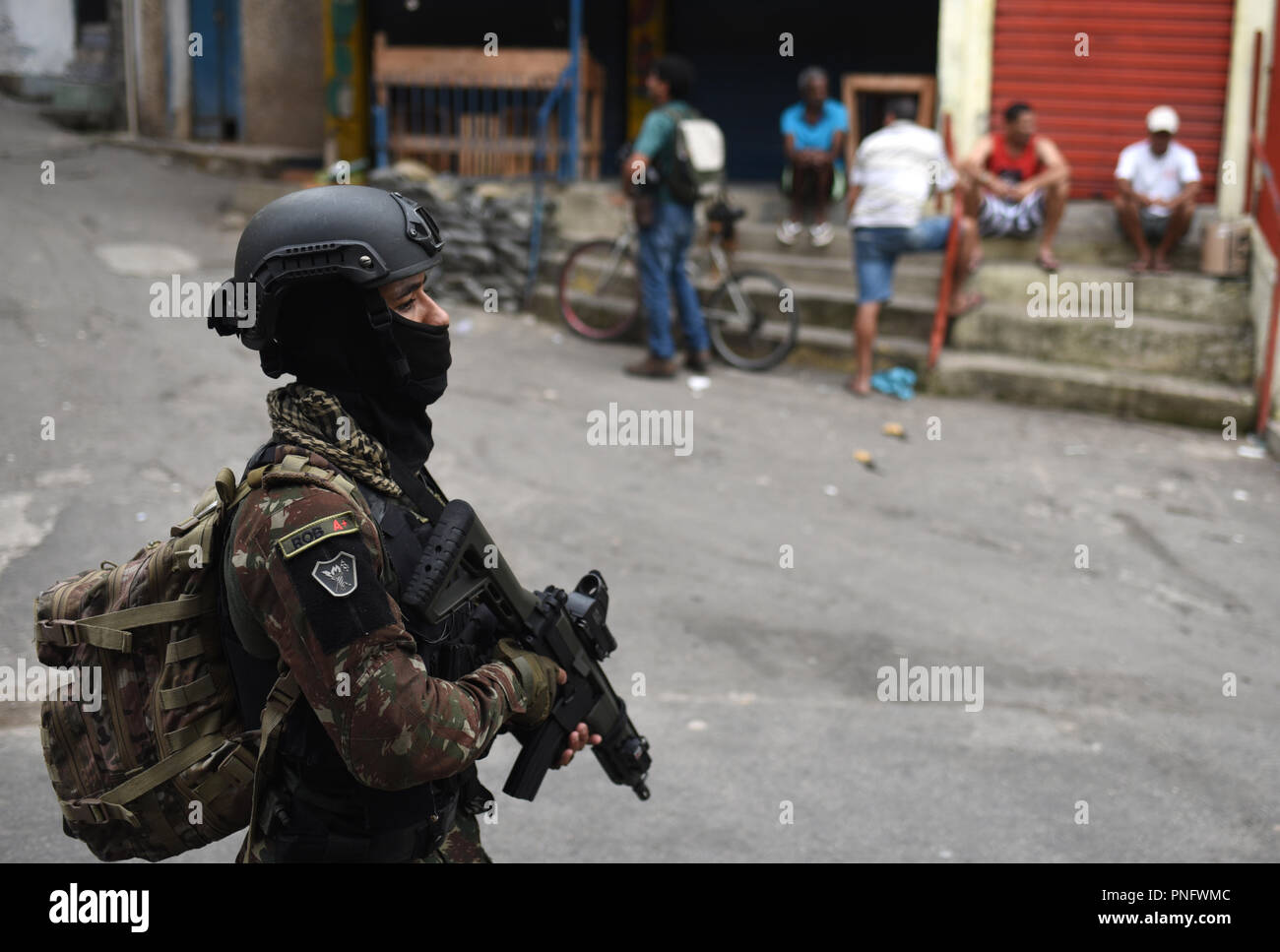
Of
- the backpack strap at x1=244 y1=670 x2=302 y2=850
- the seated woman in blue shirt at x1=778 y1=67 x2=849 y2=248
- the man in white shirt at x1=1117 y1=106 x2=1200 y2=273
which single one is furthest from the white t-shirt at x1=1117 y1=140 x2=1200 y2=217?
Result: the backpack strap at x1=244 y1=670 x2=302 y2=850

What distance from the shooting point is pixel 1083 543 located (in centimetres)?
684

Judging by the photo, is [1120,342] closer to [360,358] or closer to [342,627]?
[360,358]

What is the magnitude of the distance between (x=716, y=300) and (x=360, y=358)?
26.1 feet

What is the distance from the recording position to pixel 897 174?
29.7ft

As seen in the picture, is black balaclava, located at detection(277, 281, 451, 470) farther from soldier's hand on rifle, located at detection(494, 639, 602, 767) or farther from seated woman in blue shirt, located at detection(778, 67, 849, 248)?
seated woman in blue shirt, located at detection(778, 67, 849, 248)

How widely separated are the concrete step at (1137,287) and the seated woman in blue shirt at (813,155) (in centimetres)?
161

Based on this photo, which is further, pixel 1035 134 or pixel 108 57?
pixel 108 57

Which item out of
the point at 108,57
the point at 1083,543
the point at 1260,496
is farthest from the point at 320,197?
the point at 108,57

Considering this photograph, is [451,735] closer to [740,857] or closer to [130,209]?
[740,857]

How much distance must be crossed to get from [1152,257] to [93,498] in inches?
298

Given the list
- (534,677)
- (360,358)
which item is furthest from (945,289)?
(360,358)

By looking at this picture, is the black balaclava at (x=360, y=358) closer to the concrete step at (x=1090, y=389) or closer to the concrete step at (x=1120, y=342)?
the concrete step at (x=1090, y=389)

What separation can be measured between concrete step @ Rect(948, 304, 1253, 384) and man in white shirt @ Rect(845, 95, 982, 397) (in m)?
0.71

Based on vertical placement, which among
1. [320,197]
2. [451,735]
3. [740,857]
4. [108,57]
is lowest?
[740,857]
